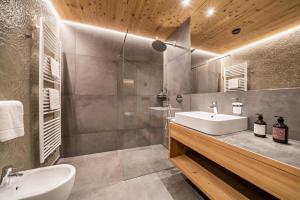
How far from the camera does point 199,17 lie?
180cm

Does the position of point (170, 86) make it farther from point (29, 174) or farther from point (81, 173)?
point (29, 174)

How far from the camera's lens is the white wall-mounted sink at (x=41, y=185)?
0.81m

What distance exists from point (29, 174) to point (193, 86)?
215 cm

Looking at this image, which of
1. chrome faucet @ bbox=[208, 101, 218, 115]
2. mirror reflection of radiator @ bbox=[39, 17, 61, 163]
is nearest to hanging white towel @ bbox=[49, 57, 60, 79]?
mirror reflection of radiator @ bbox=[39, 17, 61, 163]

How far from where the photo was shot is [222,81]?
147 centimetres

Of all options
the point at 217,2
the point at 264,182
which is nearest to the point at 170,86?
the point at 217,2

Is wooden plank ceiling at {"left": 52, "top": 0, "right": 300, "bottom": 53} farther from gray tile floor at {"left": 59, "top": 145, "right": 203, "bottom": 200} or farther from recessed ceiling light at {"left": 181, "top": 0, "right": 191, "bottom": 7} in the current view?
gray tile floor at {"left": 59, "top": 145, "right": 203, "bottom": 200}

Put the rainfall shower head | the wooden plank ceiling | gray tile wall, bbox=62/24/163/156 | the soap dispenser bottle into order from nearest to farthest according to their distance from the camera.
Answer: the soap dispenser bottle → the wooden plank ceiling → gray tile wall, bbox=62/24/163/156 → the rainfall shower head

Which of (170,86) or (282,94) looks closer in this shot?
(282,94)

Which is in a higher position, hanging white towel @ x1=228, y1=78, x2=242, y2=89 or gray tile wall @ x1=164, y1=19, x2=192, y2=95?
gray tile wall @ x1=164, y1=19, x2=192, y2=95

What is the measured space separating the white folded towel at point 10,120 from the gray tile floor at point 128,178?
92cm

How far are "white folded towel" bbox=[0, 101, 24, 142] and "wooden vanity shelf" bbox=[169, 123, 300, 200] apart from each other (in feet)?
4.82

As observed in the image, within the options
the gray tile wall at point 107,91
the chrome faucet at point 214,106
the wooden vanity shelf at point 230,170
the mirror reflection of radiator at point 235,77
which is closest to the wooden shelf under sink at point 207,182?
the wooden vanity shelf at point 230,170

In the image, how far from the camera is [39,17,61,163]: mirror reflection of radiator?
134 centimetres
